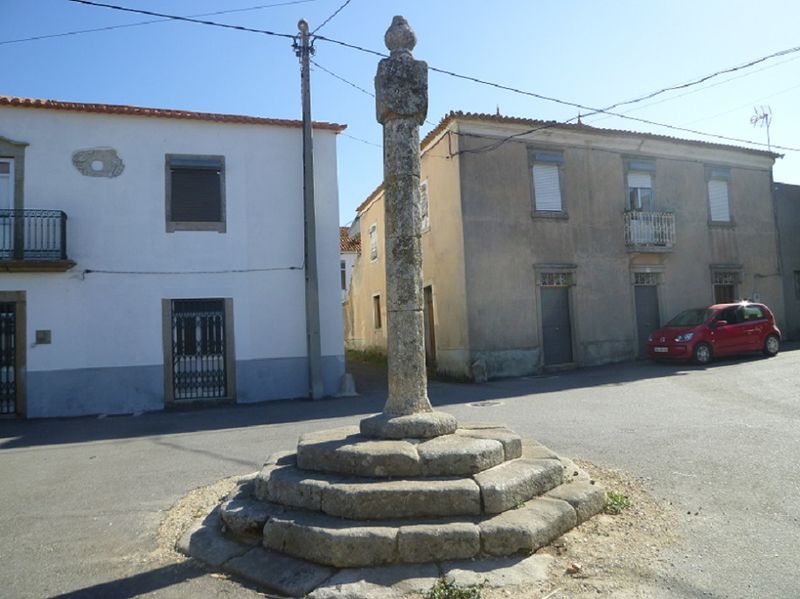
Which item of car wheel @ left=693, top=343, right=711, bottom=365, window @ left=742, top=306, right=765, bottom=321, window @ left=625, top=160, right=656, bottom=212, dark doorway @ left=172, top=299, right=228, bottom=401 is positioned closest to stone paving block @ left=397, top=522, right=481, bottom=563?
dark doorway @ left=172, top=299, right=228, bottom=401

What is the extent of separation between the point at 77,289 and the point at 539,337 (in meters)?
11.1

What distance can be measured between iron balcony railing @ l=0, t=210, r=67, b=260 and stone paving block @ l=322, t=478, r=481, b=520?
10.5 m

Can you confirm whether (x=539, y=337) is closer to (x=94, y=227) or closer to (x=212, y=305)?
(x=212, y=305)

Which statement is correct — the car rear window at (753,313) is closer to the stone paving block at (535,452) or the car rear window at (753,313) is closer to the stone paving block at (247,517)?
the stone paving block at (535,452)

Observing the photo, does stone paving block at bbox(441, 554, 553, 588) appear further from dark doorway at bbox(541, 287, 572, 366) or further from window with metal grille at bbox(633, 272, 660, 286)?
window with metal grille at bbox(633, 272, 660, 286)

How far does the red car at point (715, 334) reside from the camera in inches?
547

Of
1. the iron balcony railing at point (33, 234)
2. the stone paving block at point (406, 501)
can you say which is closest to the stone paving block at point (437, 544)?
the stone paving block at point (406, 501)

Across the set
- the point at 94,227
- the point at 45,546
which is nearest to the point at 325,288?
the point at 94,227

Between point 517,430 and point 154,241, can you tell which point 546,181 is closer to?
point 517,430

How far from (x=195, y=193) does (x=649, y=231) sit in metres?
12.7

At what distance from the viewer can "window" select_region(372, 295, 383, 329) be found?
21109mm

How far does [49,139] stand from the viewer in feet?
39.1

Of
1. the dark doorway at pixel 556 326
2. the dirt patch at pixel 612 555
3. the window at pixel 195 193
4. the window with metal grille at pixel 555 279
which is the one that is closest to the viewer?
the dirt patch at pixel 612 555

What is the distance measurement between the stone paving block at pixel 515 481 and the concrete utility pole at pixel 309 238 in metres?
8.46
